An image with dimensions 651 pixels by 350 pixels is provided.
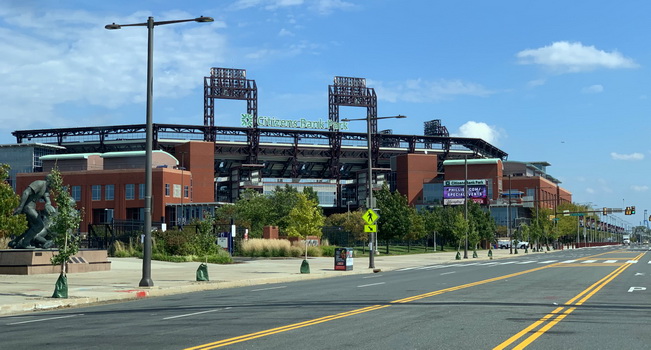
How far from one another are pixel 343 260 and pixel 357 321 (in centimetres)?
2350

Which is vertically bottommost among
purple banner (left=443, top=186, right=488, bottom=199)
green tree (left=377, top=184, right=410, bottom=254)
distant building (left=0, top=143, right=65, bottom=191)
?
green tree (left=377, top=184, right=410, bottom=254)

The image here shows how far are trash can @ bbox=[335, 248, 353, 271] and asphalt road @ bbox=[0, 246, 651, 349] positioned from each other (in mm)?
14861

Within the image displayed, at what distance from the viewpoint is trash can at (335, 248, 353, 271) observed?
37469 millimetres

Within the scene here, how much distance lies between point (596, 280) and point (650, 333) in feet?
53.9

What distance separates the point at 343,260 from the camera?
3744 cm

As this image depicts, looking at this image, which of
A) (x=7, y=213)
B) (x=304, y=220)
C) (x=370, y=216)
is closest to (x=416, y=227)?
(x=304, y=220)

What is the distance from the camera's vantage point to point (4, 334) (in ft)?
41.9

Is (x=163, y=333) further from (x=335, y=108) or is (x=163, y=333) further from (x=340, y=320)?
(x=335, y=108)

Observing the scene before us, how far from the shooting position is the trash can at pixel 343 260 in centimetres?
3747

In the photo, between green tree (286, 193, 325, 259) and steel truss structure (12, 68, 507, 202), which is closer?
green tree (286, 193, 325, 259)

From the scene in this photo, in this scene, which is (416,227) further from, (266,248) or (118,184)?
(118,184)

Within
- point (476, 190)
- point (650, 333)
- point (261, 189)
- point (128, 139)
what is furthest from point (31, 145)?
point (650, 333)

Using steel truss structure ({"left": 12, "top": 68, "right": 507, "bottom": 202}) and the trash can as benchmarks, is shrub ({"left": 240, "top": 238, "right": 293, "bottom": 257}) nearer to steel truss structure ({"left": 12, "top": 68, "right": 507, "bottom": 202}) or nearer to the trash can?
the trash can

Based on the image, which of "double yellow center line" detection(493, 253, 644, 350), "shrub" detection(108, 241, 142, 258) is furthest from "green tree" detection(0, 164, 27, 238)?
"double yellow center line" detection(493, 253, 644, 350)
